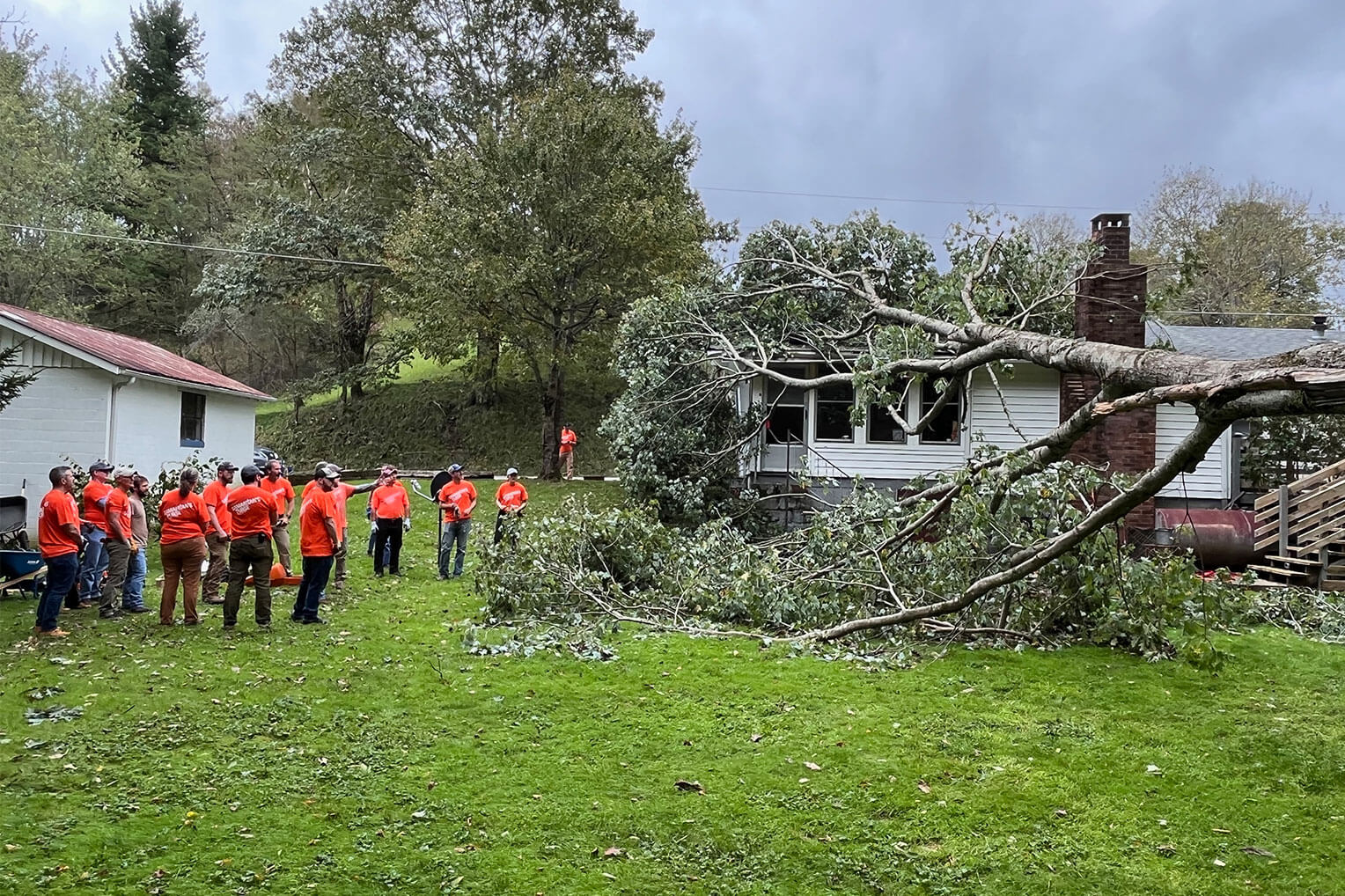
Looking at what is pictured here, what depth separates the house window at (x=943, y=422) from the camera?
1914cm

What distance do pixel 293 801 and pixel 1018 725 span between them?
4.88 m

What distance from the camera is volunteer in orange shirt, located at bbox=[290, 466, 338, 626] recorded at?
9922 mm

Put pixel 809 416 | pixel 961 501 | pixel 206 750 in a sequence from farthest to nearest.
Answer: pixel 809 416 < pixel 961 501 < pixel 206 750

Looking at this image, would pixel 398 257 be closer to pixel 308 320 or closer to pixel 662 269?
pixel 662 269

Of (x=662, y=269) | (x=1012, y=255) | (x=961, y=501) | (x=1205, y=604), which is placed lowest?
(x=1205, y=604)

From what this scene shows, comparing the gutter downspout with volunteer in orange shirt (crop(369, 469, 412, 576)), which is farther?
the gutter downspout

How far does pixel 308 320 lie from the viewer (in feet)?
112

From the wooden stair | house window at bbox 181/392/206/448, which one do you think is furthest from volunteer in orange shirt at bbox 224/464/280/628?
the wooden stair

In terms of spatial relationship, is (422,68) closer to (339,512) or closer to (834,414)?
(834,414)

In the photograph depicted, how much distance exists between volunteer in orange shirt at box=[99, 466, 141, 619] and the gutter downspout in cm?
618

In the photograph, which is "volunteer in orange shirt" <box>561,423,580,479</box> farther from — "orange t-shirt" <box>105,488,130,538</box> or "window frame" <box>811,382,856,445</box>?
"orange t-shirt" <box>105,488,130,538</box>

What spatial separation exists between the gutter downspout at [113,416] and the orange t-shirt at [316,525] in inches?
305

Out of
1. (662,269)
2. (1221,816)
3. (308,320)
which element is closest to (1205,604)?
(1221,816)

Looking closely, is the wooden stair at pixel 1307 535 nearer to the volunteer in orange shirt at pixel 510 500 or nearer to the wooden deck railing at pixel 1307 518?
the wooden deck railing at pixel 1307 518
